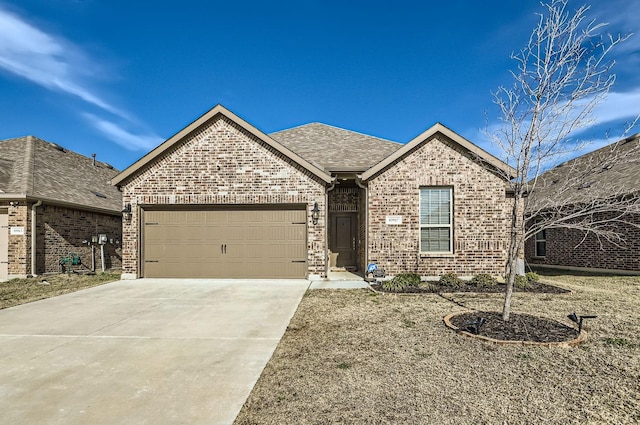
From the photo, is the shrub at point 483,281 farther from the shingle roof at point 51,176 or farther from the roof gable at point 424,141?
the shingle roof at point 51,176

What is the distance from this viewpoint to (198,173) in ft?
37.7

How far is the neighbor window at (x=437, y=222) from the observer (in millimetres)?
10891

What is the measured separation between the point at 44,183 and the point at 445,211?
14.0 metres

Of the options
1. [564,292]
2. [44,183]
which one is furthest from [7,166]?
[564,292]

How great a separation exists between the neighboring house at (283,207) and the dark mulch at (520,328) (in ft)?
15.3

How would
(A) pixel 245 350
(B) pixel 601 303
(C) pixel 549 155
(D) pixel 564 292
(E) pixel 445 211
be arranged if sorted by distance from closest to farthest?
(A) pixel 245 350, (C) pixel 549 155, (B) pixel 601 303, (D) pixel 564 292, (E) pixel 445 211

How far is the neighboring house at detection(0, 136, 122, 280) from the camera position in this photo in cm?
1189

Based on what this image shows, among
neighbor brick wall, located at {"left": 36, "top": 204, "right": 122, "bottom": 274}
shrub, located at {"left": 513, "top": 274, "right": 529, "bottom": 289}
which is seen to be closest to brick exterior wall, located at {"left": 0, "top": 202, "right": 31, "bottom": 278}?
neighbor brick wall, located at {"left": 36, "top": 204, "right": 122, "bottom": 274}

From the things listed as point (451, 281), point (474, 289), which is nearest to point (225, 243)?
point (451, 281)

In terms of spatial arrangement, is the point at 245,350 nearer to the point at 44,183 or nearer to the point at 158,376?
the point at 158,376

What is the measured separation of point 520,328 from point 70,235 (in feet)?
48.5

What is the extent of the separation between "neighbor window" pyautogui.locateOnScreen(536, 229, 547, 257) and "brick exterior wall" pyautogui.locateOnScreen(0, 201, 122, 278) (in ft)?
62.9

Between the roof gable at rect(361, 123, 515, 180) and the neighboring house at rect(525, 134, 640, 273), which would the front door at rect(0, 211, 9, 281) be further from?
the neighboring house at rect(525, 134, 640, 273)

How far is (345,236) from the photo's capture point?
44.2 feet
